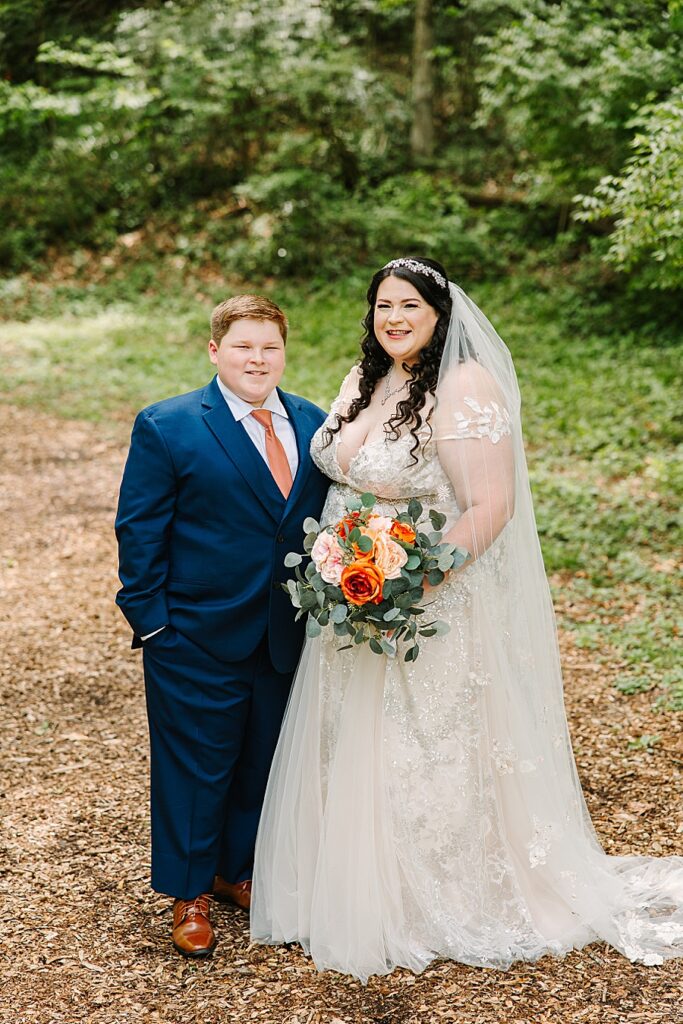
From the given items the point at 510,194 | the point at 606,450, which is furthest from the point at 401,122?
the point at 606,450

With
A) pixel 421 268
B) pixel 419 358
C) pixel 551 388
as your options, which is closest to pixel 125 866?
pixel 419 358

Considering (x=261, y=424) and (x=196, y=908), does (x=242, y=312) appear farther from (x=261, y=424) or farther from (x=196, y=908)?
(x=196, y=908)

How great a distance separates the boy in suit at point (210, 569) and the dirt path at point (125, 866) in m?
0.24

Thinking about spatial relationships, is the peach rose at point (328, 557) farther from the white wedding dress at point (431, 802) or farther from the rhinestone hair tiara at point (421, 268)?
the rhinestone hair tiara at point (421, 268)

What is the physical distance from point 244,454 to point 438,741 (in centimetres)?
113

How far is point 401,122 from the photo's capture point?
1597 cm

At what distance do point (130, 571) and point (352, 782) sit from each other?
992mm

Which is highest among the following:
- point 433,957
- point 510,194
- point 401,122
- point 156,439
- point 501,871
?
point 401,122

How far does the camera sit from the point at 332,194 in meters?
15.1

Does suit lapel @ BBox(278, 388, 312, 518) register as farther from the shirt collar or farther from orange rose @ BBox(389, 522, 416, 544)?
orange rose @ BBox(389, 522, 416, 544)

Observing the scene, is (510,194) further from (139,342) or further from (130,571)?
(130,571)

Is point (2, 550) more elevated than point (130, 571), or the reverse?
point (130, 571)

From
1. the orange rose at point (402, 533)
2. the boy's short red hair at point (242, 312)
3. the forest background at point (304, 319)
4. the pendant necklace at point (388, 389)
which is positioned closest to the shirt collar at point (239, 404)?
the boy's short red hair at point (242, 312)

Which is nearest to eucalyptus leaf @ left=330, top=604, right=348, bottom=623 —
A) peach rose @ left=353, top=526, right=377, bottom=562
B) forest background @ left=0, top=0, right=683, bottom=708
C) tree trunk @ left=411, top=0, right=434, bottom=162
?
peach rose @ left=353, top=526, right=377, bottom=562
